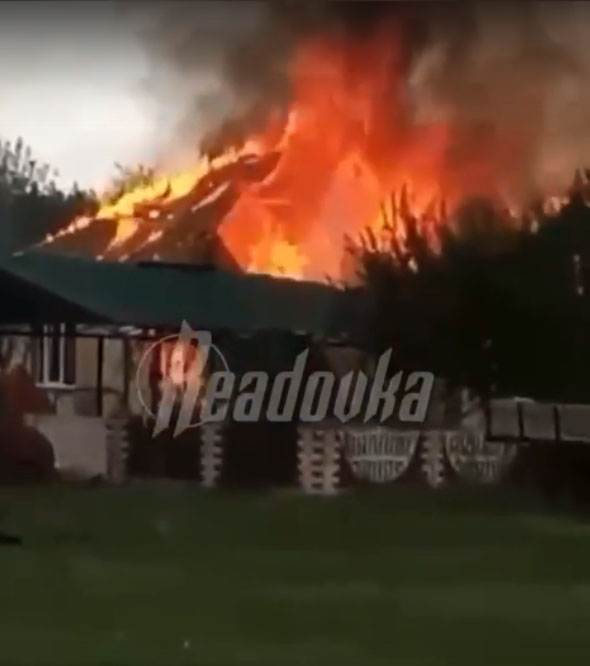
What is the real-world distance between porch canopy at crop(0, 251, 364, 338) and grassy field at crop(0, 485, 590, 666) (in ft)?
0.55

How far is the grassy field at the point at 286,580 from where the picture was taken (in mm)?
1195

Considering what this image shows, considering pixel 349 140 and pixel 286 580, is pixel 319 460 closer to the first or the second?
pixel 286 580

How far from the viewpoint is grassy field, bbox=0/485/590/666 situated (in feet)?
3.92

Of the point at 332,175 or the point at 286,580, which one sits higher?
the point at 332,175

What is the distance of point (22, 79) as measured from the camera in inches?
46.6

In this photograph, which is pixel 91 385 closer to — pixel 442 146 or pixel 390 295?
pixel 390 295

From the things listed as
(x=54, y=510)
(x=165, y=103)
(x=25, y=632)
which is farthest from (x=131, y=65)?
(x=25, y=632)

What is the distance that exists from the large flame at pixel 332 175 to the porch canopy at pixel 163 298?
22 mm

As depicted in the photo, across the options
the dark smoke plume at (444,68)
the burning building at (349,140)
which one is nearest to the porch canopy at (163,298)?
the burning building at (349,140)

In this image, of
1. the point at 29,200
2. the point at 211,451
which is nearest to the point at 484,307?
the point at 211,451
